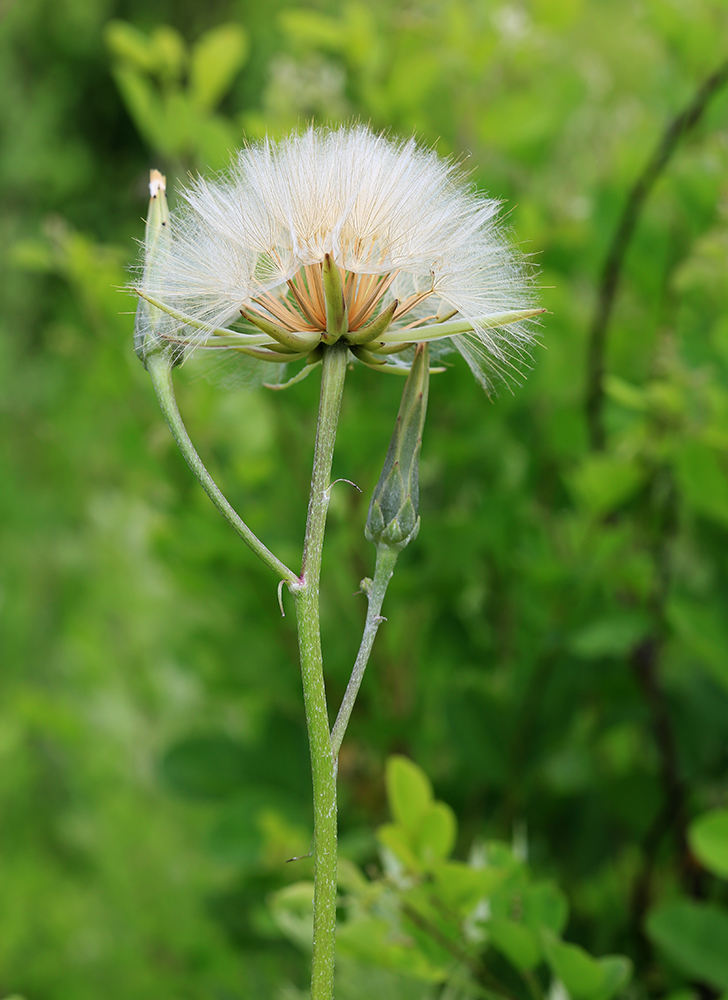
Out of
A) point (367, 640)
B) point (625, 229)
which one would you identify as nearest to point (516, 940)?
point (367, 640)

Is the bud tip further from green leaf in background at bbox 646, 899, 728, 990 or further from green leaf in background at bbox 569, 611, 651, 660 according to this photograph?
green leaf in background at bbox 646, 899, 728, 990

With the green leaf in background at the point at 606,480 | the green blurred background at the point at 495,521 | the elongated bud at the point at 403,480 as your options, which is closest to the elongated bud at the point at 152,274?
the elongated bud at the point at 403,480

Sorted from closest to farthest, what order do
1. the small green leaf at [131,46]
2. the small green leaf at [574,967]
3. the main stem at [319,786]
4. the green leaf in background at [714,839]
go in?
1. the main stem at [319,786]
2. the small green leaf at [574,967]
3. the green leaf in background at [714,839]
4. the small green leaf at [131,46]

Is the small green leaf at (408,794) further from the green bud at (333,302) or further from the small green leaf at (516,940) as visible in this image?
the green bud at (333,302)

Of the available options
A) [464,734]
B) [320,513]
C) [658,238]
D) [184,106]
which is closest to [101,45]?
[184,106]

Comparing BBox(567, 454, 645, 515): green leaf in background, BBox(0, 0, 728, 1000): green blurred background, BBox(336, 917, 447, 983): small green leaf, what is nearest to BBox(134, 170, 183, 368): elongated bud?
BBox(0, 0, 728, 1000): green blurred background

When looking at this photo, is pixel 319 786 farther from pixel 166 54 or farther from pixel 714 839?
pixel 166 54
